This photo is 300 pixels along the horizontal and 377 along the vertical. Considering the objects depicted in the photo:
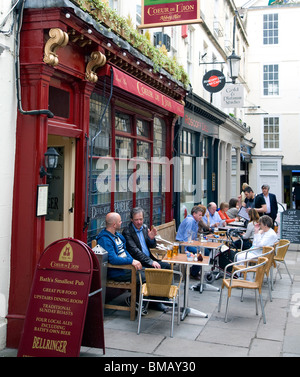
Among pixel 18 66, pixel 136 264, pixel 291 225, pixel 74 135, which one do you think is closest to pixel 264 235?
pixel 136 264

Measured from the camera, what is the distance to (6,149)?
525 centimetres

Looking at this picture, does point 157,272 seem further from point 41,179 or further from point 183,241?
point 183,241

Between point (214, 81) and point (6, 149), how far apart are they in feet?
31.6

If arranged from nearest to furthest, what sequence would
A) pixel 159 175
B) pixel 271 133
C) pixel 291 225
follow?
pixel 159 175, pixel 291 225, pixel 271 133

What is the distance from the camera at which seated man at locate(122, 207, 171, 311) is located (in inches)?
261

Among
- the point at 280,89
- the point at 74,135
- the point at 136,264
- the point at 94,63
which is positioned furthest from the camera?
the point at 280,89

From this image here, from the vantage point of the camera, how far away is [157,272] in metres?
5.52

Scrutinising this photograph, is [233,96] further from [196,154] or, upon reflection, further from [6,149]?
[6,149]

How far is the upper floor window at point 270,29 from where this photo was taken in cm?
2828

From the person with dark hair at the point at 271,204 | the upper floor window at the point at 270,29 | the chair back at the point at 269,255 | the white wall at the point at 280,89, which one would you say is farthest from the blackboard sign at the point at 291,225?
the upper floor window at the point at 270,29

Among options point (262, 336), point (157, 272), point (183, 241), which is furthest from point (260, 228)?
point (157, 272)

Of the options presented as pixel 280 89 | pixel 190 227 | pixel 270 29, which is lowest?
pixel 190 227
